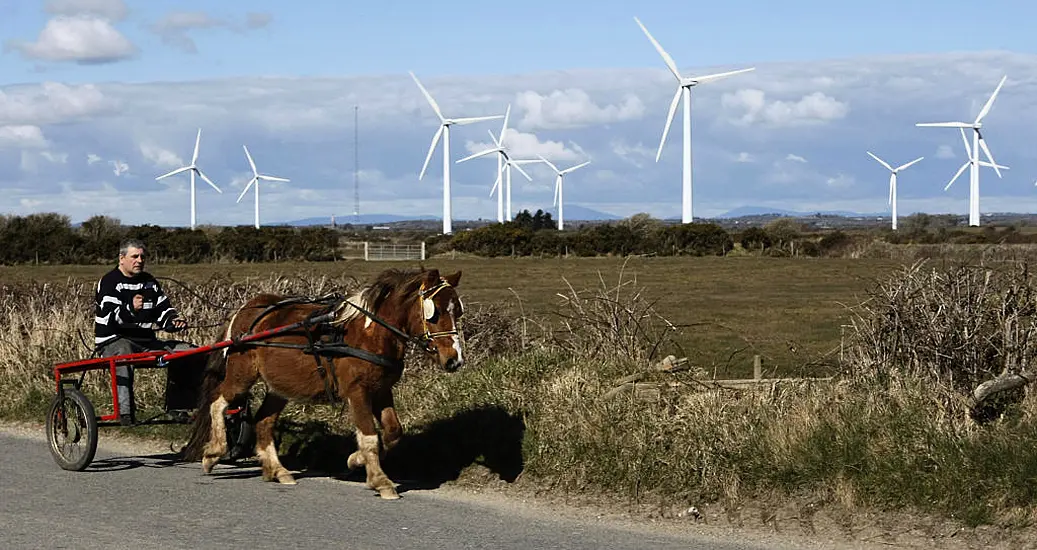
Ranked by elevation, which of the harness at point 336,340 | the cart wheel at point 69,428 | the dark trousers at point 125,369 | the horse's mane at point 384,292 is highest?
the horse's mane at point 384,292

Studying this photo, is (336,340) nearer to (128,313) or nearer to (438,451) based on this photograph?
(438,451)

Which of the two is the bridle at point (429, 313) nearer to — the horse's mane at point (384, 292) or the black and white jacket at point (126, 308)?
the horse's mane at point (384, 292)

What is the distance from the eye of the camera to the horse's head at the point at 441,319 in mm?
10008

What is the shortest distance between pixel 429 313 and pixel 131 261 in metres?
3.35

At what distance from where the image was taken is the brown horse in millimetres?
10250

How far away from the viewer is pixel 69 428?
40.1 feet

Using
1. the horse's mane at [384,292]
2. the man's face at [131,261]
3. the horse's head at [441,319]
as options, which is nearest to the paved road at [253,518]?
the horse's head at [441,319]

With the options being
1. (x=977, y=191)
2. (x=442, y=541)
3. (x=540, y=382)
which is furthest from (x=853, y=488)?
(x=977, y=191)

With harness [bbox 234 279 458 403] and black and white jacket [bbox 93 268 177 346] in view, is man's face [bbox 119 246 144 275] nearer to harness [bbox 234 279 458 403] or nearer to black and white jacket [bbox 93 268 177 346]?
black and white jacket [bbox 93 268 177 346]

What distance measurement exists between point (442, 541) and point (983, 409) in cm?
450

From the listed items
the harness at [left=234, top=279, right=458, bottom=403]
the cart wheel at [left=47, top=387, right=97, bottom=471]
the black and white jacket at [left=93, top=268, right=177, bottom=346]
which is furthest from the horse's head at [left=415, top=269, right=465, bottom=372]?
the cart wheel at [left=47, top=387, right=97, bottom=471]

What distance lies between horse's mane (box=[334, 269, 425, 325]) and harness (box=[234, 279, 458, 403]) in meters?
0.05

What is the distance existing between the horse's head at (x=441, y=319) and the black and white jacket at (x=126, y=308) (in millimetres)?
2904

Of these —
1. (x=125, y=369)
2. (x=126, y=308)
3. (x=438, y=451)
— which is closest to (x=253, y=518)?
(x=438, y=451)
